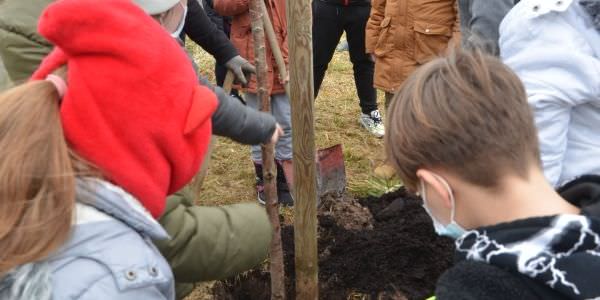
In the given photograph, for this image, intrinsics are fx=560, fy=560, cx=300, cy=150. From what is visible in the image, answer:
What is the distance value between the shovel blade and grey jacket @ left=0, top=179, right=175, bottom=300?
2061mm

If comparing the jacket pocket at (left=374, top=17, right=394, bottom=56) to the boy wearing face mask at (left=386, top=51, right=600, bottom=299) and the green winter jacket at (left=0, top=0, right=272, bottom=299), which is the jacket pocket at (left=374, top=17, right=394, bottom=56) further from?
the boy wearing face mask at (left=386, top=51, right=600, bottom=299)

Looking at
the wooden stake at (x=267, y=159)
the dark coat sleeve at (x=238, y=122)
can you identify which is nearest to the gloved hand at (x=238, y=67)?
the wooden stake at (x=267, y=159)

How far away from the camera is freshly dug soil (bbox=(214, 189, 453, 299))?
2395 mm

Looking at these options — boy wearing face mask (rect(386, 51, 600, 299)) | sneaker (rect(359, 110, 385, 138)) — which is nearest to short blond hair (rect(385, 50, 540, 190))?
boy wearing face mask (rect(386, 51, 600, 299))

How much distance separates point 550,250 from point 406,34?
2.59 metres

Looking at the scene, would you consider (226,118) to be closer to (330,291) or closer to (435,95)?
(435,95)

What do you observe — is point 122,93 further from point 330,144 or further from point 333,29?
point 330,144

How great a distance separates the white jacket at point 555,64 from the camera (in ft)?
5.06

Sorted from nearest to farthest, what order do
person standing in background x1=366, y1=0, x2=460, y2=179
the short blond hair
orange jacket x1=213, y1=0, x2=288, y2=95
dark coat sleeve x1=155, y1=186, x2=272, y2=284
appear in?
the short blond hair < dark coat sleeve x1=155, y1=186, x2=272, y2=284 < orange jacket x1=213, y1=0, x2=288, y2=95 < person standing in background x1=366, y1=0, x2=460, y2=179

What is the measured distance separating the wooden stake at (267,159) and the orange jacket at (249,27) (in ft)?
3.16

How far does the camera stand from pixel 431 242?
8.36 ft

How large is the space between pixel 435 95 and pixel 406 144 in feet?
0.35

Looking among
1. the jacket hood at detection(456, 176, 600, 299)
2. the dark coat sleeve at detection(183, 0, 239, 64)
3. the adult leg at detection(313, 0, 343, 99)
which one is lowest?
the adult leg at detection(313, 0, 343, 99)

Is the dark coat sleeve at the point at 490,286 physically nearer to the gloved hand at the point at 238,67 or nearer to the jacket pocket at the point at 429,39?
the gloved hand at the point at 238,67
